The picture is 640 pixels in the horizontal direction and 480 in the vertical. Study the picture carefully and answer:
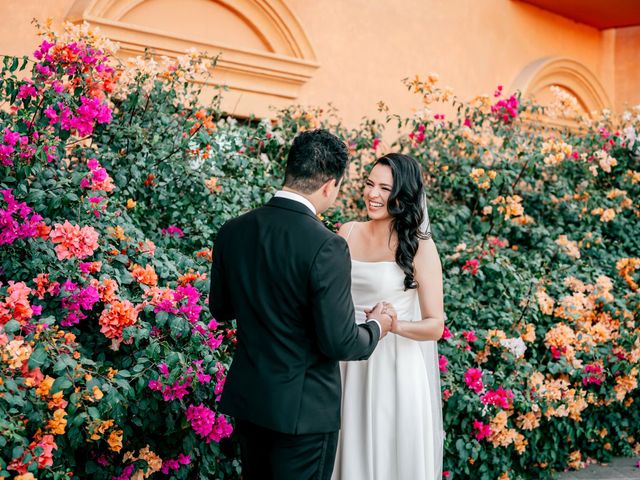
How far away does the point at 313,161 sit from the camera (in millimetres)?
Result: 2369

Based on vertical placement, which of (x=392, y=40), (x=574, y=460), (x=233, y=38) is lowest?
(x=574, y=460)

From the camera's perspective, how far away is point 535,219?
20.8ft

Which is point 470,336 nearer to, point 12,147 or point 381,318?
point 381,318

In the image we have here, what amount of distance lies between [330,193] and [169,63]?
245cm

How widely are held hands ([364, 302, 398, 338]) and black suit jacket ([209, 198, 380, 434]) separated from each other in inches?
13.0

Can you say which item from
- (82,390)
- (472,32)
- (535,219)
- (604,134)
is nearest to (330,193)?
(82,390)

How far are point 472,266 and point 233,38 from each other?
280 centimetres

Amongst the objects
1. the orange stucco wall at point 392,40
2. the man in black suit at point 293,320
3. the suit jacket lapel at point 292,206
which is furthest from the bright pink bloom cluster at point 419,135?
the suit jacket lapel at point 292,206

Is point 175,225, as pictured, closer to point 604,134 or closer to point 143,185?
point 143,185

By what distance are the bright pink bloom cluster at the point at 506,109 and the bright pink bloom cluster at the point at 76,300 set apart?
405 cm

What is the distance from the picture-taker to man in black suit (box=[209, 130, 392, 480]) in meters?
2.29

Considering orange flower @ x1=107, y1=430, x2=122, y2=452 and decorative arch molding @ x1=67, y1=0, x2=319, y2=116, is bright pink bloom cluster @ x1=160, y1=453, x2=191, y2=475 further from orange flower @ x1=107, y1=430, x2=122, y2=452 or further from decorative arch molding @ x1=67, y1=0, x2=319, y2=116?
decorative arch molding @ x1=67, y1=0, x2=319, y2=116

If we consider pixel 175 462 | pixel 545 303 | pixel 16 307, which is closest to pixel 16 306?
pixel 16 307

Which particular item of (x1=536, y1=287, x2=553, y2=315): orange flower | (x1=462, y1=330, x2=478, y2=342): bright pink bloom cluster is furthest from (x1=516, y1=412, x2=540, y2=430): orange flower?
(x1=536, y1=287, x2=553, y2=315): orange flower
